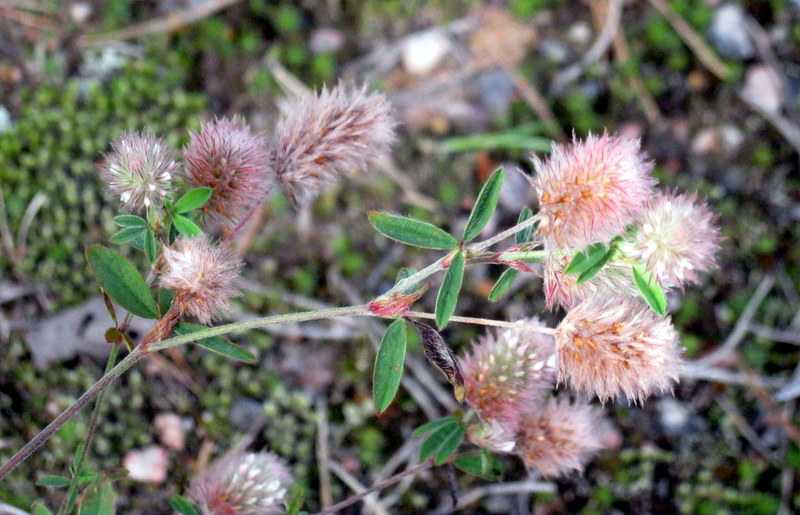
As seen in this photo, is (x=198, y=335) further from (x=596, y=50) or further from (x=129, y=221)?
(x=596, y=50)

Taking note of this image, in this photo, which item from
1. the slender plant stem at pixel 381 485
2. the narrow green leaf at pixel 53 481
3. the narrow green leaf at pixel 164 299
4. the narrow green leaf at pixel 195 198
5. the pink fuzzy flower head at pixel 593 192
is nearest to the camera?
the pink fuzzy flower head at pixel 593 192

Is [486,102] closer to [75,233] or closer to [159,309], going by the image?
[75,233]

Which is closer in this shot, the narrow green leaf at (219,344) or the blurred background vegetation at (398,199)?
the narrow green leaf at (219,344)

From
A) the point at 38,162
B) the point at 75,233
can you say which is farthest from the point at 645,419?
the point at 38,162

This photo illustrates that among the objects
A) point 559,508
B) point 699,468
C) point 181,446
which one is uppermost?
point 181,446

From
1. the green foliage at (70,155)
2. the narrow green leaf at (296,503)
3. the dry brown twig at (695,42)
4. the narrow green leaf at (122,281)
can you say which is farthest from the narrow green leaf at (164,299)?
the dry brown twig at (695,42)

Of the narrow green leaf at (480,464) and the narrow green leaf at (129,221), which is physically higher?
the narrow green leaf at (129,221)

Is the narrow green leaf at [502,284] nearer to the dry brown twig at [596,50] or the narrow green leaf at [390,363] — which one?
the narrow green leaf at [390,363]
